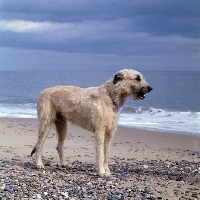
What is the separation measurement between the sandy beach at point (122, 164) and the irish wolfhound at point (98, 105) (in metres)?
0.61

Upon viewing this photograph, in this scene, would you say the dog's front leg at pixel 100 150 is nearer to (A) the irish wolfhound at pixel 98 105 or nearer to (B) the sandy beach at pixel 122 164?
(A) the irish wolfhound at pixel 98 105

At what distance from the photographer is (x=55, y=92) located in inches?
318

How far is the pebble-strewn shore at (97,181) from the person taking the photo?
19.2ft

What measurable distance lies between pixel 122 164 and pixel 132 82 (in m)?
2.34

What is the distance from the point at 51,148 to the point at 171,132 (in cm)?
560

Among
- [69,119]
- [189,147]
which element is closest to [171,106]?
[189,147]

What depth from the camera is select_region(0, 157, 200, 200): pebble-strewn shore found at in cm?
586

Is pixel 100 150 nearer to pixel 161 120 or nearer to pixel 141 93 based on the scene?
pixel 141 93

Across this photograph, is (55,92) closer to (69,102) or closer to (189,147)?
(69,102)

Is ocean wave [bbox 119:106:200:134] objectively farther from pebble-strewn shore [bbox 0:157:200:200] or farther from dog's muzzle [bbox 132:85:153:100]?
dog's muzzle [bbox 132:85:153:100]

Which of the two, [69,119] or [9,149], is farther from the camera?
[9,149]

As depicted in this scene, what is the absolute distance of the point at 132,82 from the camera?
7438mm

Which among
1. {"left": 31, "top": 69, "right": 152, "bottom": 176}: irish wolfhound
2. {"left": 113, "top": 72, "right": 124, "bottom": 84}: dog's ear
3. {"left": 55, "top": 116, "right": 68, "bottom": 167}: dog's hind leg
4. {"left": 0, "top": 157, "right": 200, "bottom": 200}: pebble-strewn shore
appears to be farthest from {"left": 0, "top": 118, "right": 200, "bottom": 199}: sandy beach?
{"left": 113, "top": 72, "right": 124, "bottom": 84}: dog's ear

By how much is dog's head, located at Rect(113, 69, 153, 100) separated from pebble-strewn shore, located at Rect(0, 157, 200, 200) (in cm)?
160
